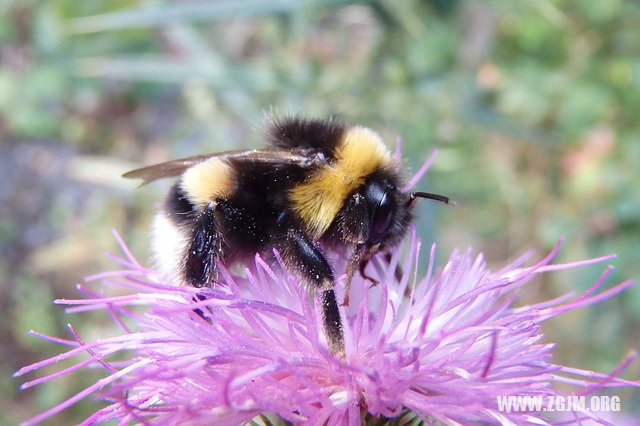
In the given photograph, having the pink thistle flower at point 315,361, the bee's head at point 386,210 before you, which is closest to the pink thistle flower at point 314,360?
the pink thistle flower at point 315,361

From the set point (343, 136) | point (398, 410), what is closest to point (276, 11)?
point (343, 136)

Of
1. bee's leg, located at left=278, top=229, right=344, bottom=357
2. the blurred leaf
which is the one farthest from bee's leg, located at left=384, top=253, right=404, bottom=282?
the blurred leaf

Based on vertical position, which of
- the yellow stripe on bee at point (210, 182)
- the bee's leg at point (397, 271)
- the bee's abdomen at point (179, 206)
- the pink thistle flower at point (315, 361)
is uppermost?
the yellow stripe on bee at point (210, 182)

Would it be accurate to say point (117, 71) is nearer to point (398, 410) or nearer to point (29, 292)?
point (29, 292)

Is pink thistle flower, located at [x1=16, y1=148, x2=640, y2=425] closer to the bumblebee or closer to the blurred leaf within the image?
the bumblebee

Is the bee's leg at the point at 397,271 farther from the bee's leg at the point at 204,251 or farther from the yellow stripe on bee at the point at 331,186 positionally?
the bee's leg at the point at 204,251
